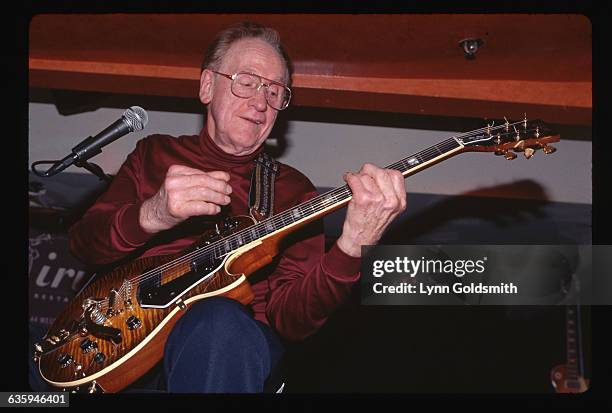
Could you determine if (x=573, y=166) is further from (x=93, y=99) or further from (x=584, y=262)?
(x=93, y=99)

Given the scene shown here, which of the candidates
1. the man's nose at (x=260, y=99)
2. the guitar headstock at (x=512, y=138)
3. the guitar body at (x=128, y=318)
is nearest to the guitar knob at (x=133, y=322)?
the guitar body at (x=128, y=318)

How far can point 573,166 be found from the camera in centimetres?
188

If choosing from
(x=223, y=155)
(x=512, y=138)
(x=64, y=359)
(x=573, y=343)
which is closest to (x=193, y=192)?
(x=223, y=155)

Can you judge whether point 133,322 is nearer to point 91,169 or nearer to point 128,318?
point 128,318

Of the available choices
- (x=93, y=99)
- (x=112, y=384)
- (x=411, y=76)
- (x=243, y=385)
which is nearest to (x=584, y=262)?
(x=411, y=76)

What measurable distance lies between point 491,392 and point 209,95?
1.10 m

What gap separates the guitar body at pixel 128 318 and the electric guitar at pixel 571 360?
0.84 m

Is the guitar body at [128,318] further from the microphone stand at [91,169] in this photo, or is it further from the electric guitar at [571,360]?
the electric guitar at [571,360]

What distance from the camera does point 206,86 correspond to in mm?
1748

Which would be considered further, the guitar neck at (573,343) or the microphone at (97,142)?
the guitar neck at (573,343)

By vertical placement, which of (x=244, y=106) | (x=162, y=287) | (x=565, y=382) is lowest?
(x=565, y=382)

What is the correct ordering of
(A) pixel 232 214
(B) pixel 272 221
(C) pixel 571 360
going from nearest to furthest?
(B) pixel 272 221
(A) pixel 232 214
(C) pixel 571 360

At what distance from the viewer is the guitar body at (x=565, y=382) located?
64.1 inches

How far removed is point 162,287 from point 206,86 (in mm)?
621
